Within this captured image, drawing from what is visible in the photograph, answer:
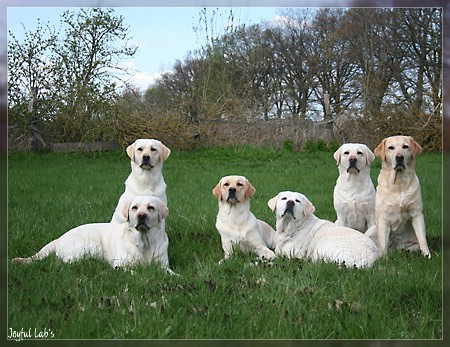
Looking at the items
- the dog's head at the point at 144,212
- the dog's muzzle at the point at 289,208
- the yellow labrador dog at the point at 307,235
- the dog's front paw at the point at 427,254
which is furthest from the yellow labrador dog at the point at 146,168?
the dog's front paw at the point at 427,254

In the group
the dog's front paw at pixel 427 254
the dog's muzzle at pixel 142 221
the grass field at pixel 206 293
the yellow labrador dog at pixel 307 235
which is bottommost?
the grass field at pixel 206 293

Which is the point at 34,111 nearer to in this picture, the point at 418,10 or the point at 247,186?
the point at 247,186

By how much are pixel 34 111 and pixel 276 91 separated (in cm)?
346

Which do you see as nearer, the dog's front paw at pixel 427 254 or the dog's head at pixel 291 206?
the dog's front paw at pixel 427 254

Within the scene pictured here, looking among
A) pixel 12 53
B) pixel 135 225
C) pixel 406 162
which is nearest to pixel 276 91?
pixel 406 162

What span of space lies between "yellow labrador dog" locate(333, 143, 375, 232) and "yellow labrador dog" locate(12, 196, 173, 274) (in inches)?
85.7

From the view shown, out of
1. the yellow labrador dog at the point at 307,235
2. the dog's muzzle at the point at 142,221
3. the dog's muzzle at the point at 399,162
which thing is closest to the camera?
the dog's muzzle at the point at 142,221

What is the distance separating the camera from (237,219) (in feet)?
18.6

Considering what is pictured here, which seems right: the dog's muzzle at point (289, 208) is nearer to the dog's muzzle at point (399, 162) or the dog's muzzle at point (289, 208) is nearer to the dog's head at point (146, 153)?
the dog's muzzle at point (399, 162)

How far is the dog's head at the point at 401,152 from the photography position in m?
5.40

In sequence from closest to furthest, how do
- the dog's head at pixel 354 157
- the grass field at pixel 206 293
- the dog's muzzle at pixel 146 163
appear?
the grass field at pixel 206 293 < the dog's muzzle at pixel 146 163 < the dog's head at pixel 354 157

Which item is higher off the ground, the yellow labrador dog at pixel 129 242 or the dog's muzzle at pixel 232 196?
the dog's muzzle at pixel 232 196

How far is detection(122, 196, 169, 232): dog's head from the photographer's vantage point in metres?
4.89

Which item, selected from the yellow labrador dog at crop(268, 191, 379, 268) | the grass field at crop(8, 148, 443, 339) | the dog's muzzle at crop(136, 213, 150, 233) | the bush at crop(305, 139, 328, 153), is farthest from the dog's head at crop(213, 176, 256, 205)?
the bush at crop(305, 139, 328, 153)
